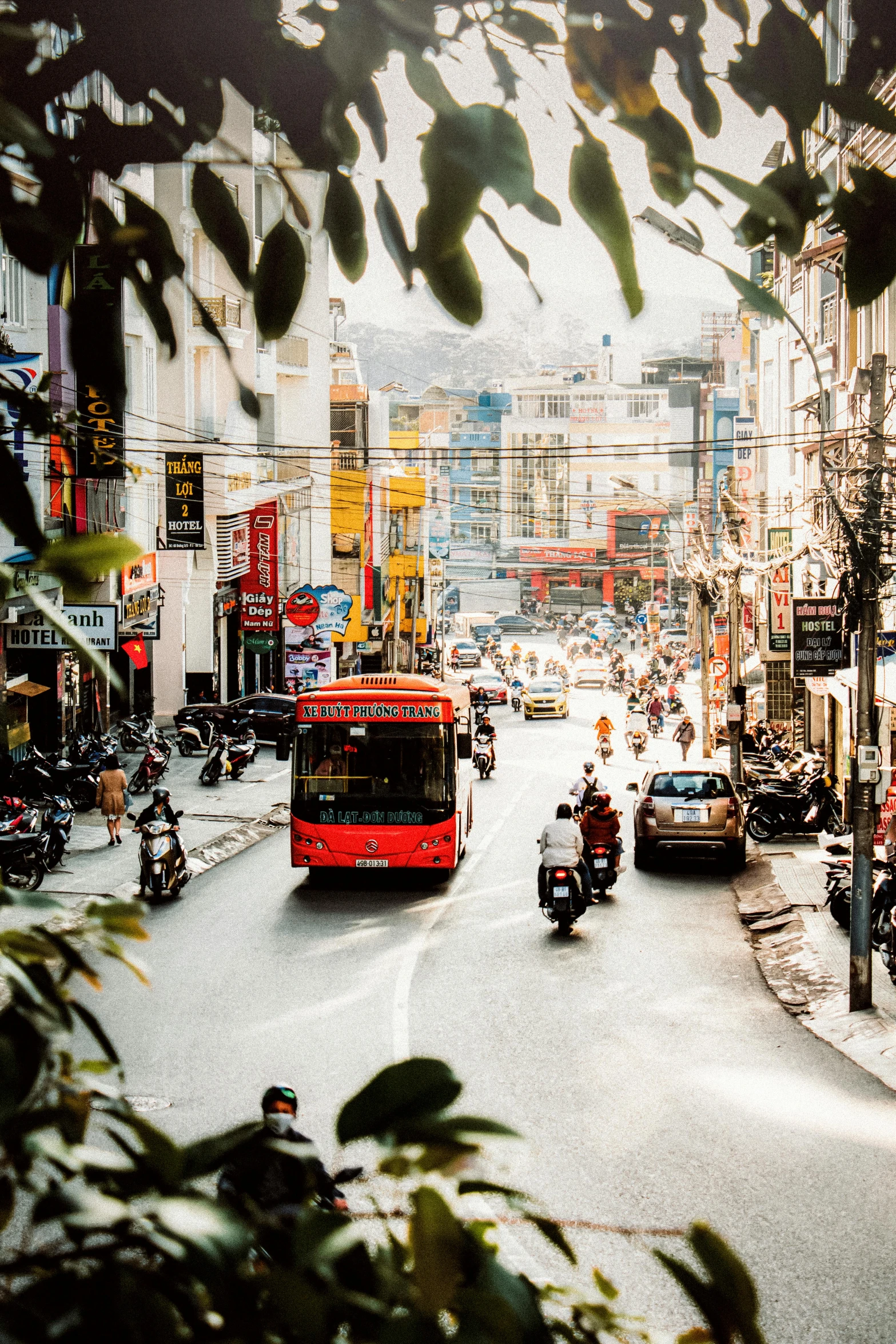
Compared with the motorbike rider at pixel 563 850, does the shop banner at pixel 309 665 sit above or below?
above

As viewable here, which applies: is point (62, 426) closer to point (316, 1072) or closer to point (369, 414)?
point (316, 1072)

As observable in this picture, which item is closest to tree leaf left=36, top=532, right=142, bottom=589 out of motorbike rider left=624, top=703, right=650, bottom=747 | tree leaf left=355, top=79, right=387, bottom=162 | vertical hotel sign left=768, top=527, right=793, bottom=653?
tree leaf left=355, top=79, right=387, bottom=162

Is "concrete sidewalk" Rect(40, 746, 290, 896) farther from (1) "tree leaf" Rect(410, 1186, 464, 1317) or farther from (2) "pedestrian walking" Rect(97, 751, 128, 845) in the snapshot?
(1) "tree leaf" Rect(410, 1186, 464, 1317)

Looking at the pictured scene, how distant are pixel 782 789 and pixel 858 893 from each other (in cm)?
1255

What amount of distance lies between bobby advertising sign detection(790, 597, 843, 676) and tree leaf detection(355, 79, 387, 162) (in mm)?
21044

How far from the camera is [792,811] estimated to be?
24453mm

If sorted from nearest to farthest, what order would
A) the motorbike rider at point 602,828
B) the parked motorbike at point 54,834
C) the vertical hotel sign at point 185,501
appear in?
the parked motorbike at point 54,834 → the motorbike rider at point 602,828 → the vertical hotel sign at point 185,501

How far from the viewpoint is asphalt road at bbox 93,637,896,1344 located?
25.8 ft

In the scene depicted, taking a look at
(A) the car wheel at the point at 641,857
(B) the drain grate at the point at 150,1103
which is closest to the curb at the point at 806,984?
(A) the car wheel at the point at 641,857

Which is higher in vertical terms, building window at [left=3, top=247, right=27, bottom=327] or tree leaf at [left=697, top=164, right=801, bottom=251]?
building window at [left=3, top=247, right=27, bottom=327]

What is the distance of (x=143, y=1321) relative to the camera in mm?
1373

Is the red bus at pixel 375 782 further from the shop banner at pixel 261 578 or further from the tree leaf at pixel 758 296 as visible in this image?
the shop banner at pixel 261 578

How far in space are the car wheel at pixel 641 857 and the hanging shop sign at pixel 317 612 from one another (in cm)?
1929

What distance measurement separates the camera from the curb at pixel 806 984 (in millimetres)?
11938
